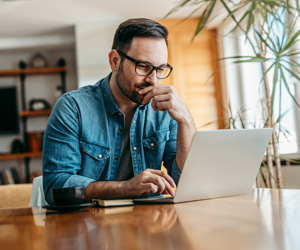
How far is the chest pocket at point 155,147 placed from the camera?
1.63m

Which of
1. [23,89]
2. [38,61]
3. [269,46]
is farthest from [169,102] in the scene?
[23,89]

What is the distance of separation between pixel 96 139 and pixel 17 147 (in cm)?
448

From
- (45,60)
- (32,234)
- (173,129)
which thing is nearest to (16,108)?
(45,60)

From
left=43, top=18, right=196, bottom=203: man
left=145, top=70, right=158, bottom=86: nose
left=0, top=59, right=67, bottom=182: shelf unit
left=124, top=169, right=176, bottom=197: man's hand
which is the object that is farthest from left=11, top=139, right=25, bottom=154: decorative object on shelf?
left=124, top=169, right=176, bottom=197: man's hand

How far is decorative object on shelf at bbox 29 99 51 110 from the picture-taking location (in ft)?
18.5

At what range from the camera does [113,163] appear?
1550 mm

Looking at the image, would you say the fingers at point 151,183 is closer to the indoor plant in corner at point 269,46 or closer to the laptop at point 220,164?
the laptop at point 220,164

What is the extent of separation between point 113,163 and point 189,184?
51 centimetres

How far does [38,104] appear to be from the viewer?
5.66 metres

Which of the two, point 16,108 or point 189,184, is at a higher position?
point 16,108

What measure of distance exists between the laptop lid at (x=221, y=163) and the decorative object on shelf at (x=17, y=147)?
16.0 feet

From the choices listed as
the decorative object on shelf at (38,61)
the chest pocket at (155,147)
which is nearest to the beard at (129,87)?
the chest pocket at (155,147)

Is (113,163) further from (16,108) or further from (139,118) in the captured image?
(16,108)

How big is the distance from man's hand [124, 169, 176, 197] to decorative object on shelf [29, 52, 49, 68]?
195 inches
